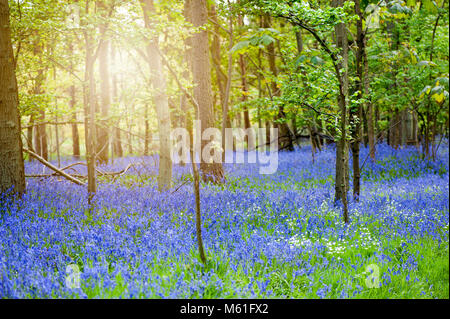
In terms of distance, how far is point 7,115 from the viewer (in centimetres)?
541

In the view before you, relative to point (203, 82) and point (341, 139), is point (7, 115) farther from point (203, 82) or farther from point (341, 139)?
point (341, 139)

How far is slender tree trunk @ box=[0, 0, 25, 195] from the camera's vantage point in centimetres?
538

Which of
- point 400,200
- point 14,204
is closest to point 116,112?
point 14,204

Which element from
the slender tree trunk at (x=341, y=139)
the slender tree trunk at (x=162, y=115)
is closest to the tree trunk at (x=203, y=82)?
the slender tree trunk at (x=162, y=115)

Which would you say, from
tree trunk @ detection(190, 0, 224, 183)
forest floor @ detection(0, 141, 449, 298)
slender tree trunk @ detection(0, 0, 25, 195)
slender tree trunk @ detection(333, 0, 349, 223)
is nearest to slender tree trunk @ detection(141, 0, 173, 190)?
forest floor @ detection(0, 141, 449, 298)

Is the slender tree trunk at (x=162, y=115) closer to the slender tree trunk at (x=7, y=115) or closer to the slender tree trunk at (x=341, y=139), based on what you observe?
the slender tree trunk at (x=7, y=115)

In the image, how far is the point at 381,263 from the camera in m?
3.28

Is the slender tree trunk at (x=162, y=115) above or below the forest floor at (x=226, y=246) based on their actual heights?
above

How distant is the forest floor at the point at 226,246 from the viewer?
275cm

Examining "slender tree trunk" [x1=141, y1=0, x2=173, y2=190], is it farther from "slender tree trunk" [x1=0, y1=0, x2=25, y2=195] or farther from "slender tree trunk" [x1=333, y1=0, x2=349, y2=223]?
"slender tree trunk" [x1=333, y1=0, x2=349, y2=223]

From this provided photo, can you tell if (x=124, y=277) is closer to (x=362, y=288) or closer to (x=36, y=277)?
(x=36, y=277)

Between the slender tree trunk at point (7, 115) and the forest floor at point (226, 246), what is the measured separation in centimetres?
48

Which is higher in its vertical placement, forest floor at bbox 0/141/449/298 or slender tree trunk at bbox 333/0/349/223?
slender tree trunk at bbox 333/0/349/223

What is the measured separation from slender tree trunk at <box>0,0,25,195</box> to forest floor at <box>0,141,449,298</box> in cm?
48
